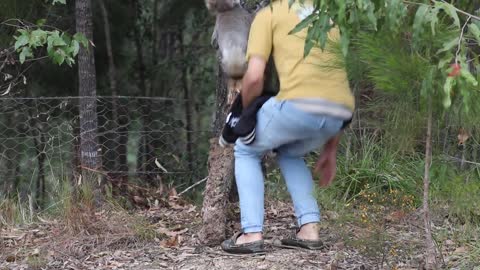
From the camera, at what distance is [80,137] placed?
6.76 m

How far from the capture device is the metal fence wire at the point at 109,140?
291 inches

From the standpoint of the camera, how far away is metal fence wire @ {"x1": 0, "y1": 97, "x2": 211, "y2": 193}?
7398 mm

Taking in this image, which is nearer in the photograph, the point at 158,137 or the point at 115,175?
the point at 115,175

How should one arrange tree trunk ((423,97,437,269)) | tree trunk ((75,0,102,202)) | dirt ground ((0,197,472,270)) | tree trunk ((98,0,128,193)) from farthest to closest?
tree trunk ((98,0,128,193)), tree trunk ((75,0,102,202)), dirt ground ((0,197,472,270)), tree trunk ((423,97,437,269))

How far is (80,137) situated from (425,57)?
4.05m

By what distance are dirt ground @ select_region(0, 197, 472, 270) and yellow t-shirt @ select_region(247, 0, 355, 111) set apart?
0.76 meters

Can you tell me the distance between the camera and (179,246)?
4.65 metres

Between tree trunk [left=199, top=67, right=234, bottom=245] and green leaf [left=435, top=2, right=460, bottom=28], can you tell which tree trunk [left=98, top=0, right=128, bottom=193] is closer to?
tree trunk [left=199, top=67, right=234, bottom=245]

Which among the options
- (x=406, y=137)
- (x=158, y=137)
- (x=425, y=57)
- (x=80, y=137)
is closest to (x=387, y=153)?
(x=406, y=137)

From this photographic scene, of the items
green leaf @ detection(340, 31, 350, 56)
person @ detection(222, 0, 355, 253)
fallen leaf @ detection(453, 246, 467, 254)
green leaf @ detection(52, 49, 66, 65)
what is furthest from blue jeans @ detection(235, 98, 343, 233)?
green leaf @ detection(52, 49, 66, 65)

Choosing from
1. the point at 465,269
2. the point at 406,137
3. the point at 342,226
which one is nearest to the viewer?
the point at 406,137

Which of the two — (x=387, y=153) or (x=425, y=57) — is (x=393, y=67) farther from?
(x=387, y=153)

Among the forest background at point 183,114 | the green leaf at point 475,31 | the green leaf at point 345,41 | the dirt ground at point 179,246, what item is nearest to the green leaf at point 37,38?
the forest background at point 183,114

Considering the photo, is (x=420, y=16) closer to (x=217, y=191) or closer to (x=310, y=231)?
(x=310, y=231)
